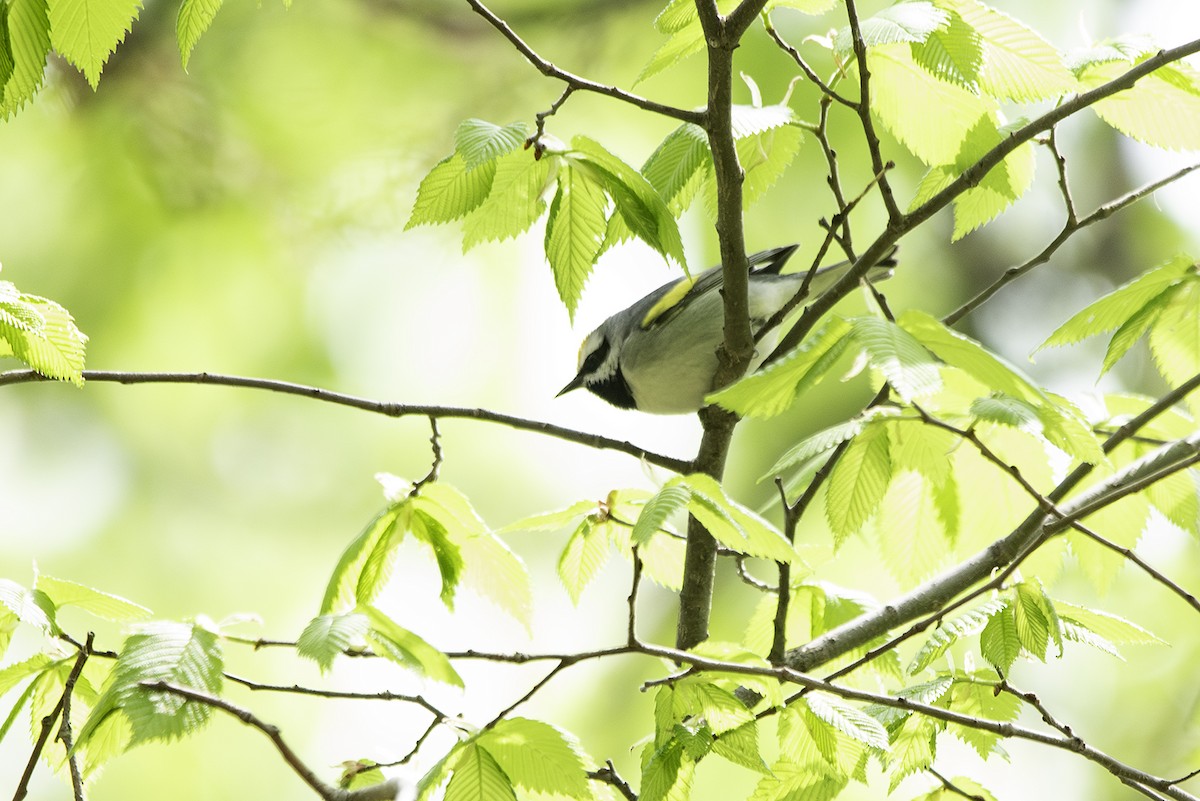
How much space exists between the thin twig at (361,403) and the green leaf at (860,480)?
384mm

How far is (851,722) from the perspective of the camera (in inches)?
42.9

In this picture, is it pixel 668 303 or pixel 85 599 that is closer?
pixel 85 599

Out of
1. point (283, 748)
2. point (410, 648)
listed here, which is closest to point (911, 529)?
point (410, 648)

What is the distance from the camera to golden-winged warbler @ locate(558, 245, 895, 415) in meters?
2.40

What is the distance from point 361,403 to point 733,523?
0.59 metres

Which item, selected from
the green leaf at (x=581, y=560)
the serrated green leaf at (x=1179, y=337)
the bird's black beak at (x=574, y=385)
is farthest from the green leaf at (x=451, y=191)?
the bird's black beak at (x=574, y=385)

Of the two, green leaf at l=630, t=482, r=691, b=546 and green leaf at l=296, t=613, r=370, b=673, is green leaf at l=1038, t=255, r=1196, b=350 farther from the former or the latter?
green leaf at l=296, t=613, r=370, b=673

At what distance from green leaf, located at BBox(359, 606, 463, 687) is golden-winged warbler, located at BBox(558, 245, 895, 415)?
136 centimetres

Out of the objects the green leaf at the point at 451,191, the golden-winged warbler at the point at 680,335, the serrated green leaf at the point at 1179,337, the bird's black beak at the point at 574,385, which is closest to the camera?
the green leaf at the point at 451,191

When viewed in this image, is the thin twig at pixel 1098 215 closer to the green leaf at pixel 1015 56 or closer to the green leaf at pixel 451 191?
the green leaf at pixel 1015 56

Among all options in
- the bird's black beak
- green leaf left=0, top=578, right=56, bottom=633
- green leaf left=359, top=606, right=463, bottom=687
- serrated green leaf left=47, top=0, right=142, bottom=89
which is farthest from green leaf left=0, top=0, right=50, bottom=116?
the bird's black beak

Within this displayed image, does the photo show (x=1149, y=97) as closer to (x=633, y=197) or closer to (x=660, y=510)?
(x=633, y=197)

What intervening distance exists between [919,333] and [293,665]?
437 cm

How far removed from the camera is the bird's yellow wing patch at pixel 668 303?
251cm
